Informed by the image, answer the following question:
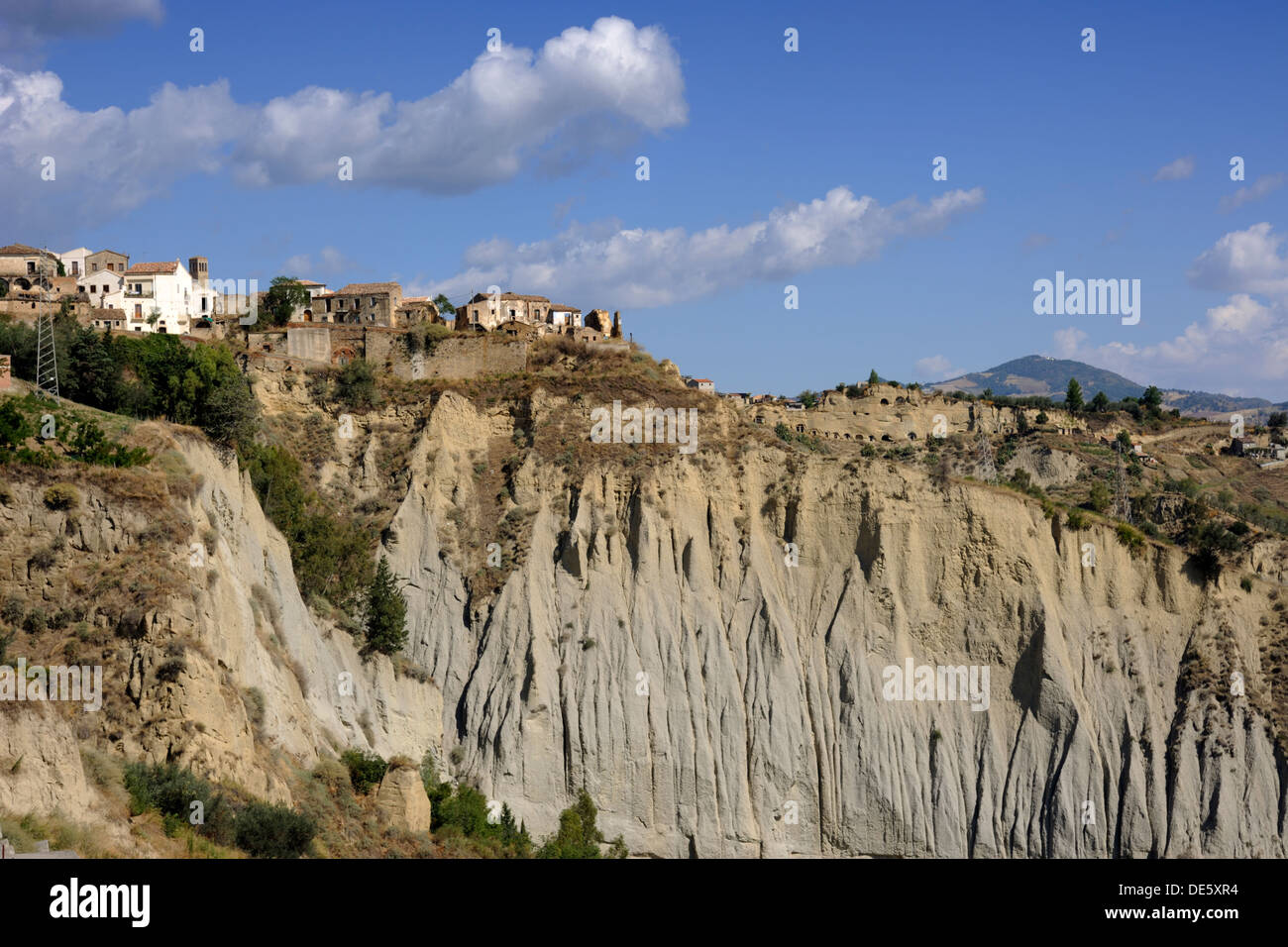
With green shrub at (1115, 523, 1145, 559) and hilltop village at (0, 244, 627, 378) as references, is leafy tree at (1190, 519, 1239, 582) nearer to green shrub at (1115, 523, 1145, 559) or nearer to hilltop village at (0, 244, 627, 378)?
green shrub at (1115, 523, 1145, 559)

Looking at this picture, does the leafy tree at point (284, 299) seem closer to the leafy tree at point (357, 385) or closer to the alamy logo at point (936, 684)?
the leafy tree at point (357, 385)

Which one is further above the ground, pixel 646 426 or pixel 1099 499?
pixel 646 426

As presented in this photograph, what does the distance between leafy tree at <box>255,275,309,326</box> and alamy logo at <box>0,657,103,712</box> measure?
98.6ft

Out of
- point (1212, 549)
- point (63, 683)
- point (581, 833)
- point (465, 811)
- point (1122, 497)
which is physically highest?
point (1122, 497)

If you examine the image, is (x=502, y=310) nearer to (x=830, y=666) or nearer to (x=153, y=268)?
(x=153, y=268)

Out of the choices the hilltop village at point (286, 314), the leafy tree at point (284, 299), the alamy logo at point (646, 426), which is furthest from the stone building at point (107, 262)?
the alamy logo at point (646, 426)

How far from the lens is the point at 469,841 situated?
32.4 meters

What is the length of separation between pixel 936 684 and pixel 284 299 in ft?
100

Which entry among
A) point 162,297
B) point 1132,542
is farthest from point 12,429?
point 1132,542

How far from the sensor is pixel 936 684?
43375mm

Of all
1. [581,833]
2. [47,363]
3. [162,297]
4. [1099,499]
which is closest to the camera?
[581,833]

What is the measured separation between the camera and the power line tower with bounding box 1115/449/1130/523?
5122 centimetres
